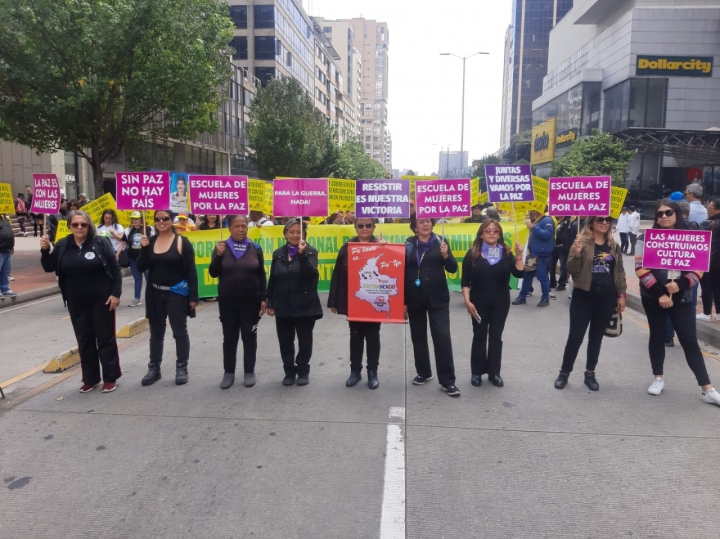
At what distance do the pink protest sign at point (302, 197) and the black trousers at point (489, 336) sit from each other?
216 cm

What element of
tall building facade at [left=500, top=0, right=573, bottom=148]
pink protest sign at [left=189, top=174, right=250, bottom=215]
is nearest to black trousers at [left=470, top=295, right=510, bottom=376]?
pink protest sign at [left=189, top=174, right=250, bottom=215]

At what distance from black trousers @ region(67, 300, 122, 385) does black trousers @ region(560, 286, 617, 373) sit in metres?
4.61

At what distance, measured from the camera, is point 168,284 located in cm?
607

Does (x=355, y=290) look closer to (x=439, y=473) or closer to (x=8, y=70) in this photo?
(x=439, y=473)

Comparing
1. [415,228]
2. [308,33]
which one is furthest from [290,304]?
[308,33]

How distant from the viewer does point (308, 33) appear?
240 feet

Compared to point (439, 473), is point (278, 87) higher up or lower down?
higher up

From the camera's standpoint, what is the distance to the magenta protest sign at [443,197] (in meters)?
6.69

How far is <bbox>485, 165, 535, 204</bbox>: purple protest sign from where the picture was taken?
738 centimetres

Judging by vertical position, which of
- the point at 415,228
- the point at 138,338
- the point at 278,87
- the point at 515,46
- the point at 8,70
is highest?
the point at 515,46

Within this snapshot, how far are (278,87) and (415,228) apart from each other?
3848 centimetres

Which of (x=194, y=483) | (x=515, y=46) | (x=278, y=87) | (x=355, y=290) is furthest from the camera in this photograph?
(x=515, y=46)

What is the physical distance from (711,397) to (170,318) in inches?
212

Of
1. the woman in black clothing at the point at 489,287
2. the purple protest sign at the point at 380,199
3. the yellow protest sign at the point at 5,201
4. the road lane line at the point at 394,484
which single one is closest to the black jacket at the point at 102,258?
the purple protest sign at the point at 380,199
